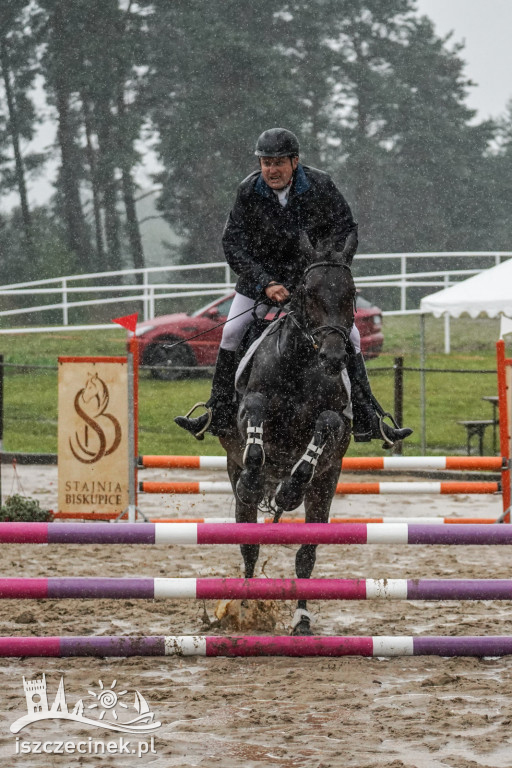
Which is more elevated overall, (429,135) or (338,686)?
(429,135)

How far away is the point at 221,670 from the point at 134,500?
4.47 metres

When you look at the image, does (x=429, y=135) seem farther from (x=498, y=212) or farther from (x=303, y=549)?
(x=303, y=549)

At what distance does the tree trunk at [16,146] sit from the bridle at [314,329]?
2465cm

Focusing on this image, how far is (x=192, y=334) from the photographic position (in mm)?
19047

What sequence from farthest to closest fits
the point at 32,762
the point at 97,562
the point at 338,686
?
the point at 97,562 → the point at 338,686 → the point at 32,762

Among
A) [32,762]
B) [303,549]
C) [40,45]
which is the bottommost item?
[32,762]

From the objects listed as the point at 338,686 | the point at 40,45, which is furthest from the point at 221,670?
the point at 40,45

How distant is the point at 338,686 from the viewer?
500 cm

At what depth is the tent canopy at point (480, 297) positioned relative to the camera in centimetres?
1288

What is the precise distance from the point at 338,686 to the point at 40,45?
87.6 feet

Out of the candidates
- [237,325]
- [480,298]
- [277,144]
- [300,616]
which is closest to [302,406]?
[237,325]

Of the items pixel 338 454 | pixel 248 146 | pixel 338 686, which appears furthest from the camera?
pixel 248 146

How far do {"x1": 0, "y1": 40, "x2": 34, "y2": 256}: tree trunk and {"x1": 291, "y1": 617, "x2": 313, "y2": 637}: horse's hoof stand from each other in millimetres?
24585

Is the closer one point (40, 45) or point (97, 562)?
point (97, 562)
